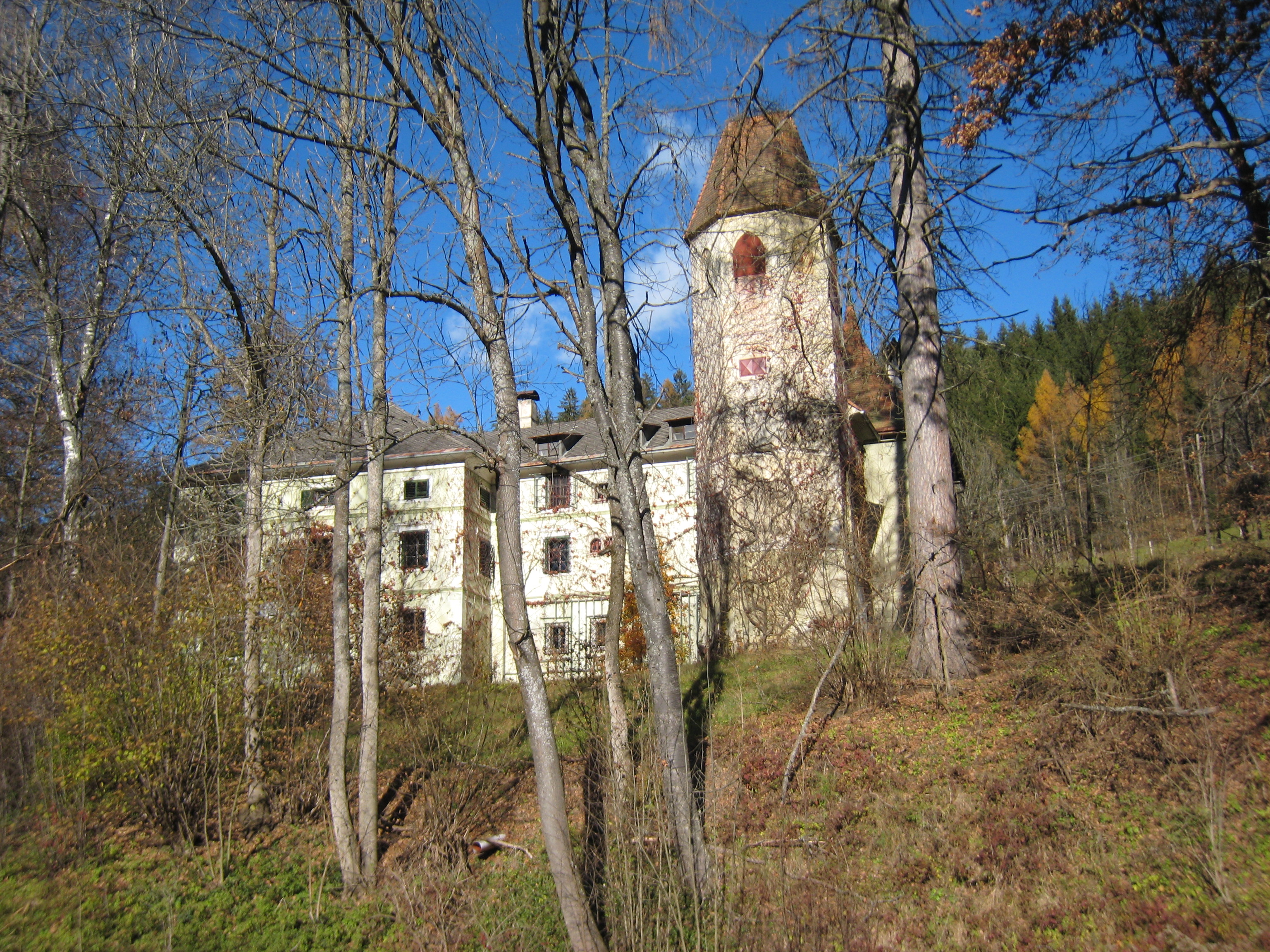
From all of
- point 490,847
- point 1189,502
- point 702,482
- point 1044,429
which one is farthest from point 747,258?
point 1044,429

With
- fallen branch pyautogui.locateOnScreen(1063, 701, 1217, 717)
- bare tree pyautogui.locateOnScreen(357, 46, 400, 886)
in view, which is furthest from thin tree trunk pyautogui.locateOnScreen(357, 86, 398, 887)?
fallen branch pyautogui.locateOnScreen(1063, 701, 1217, 717)

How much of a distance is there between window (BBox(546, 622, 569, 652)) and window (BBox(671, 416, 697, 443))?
19.9 feet

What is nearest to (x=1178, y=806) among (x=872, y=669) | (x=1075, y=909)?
(x=1075, y=909)

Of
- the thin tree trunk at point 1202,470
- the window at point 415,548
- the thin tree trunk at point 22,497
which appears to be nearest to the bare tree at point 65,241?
the thin tree trunk at point 22,497

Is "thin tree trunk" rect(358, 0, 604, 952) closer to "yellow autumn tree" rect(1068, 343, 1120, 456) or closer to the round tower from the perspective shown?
"yellow autumn tree" rect(1068, 343, 1120, 456)

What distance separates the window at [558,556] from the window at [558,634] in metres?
1.69

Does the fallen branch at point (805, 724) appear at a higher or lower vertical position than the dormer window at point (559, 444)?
lower

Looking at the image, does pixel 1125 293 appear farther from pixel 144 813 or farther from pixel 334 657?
pixel 144 813

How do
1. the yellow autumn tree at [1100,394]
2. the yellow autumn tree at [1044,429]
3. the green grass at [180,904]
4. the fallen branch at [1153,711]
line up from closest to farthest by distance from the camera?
the fallen branch at [1153,711] → the green grass at [180,904] → the yellow autumn tree at [1100,394] → the yellow autumn tree at [1044,429]

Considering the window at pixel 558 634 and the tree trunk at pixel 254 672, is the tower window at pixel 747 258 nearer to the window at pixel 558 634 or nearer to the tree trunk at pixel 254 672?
the window at pixel 558 634

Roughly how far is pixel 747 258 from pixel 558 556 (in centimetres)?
1005

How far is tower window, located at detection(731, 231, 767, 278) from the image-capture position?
18.3 meters

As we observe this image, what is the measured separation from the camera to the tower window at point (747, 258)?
60.0 ft

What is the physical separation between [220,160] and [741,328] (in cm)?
1335
